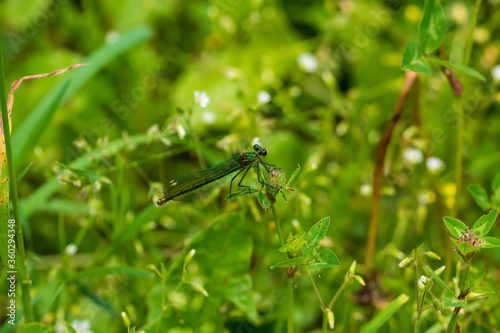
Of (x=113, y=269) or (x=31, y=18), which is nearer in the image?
(x=113, y=269)

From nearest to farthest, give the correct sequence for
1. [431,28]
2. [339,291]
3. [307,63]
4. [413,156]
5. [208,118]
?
[339,291] → [431,28] → [413,156] → [208,118] → [307,63]

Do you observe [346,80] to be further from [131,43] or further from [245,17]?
[131,43]

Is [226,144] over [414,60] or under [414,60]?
under

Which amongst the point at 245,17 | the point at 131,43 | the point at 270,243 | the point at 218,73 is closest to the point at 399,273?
the point at 270,243

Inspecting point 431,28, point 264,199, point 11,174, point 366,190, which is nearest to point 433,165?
point 366,190

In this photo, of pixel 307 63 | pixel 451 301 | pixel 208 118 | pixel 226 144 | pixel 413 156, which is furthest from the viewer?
pixel 307 63

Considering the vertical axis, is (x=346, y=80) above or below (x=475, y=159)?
above

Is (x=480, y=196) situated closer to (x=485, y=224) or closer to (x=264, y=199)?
(x=485, y=224)

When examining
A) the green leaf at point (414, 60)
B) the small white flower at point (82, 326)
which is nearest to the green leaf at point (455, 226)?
the green leaf at point (414, 60)

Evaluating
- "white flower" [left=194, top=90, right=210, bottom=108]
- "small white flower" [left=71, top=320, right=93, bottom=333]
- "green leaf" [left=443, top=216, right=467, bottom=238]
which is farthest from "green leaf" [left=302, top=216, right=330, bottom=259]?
"small white flower" [left=71, top=320, right=93, bottom=333]
